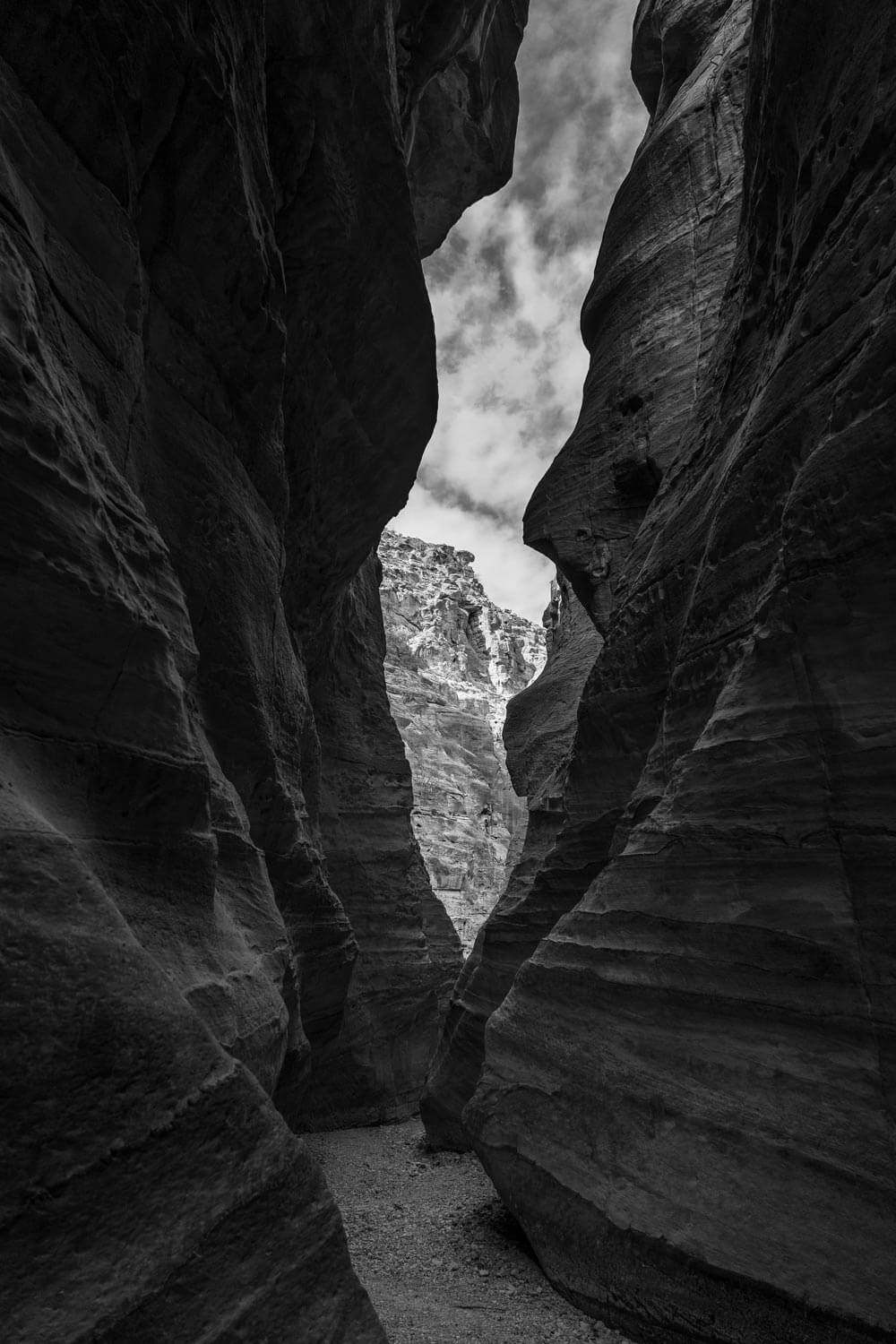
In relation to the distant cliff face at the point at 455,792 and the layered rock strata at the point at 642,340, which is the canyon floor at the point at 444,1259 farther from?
the distant cliff face at the point at 455,792

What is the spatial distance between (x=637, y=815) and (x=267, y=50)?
937 centimetres

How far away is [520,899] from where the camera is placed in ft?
39.3

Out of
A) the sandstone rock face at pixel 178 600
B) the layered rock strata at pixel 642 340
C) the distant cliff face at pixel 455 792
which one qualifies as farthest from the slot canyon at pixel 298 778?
the distant cliff face at pixel 455 792

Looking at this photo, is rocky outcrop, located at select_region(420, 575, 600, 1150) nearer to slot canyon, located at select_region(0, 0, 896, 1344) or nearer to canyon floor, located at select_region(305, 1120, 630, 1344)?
slot canyon, located at select_region(0, 0, 896, 1344)

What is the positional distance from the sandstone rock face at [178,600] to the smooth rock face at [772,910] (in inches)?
84.1

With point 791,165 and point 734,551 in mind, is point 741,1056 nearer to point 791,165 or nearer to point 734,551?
point 734,551

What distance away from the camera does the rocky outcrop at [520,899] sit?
1077 centimetres

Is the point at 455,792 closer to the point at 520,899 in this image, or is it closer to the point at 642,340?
the point at 642,340

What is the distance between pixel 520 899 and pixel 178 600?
A: 7877 mm

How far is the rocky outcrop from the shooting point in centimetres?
1077

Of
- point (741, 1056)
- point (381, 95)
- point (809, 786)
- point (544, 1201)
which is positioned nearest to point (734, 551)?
point (809, 786)

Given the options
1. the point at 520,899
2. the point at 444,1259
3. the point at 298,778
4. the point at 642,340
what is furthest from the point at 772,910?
the point at 642,340

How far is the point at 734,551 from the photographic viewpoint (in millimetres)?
6059

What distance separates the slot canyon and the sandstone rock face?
0.08 feet
